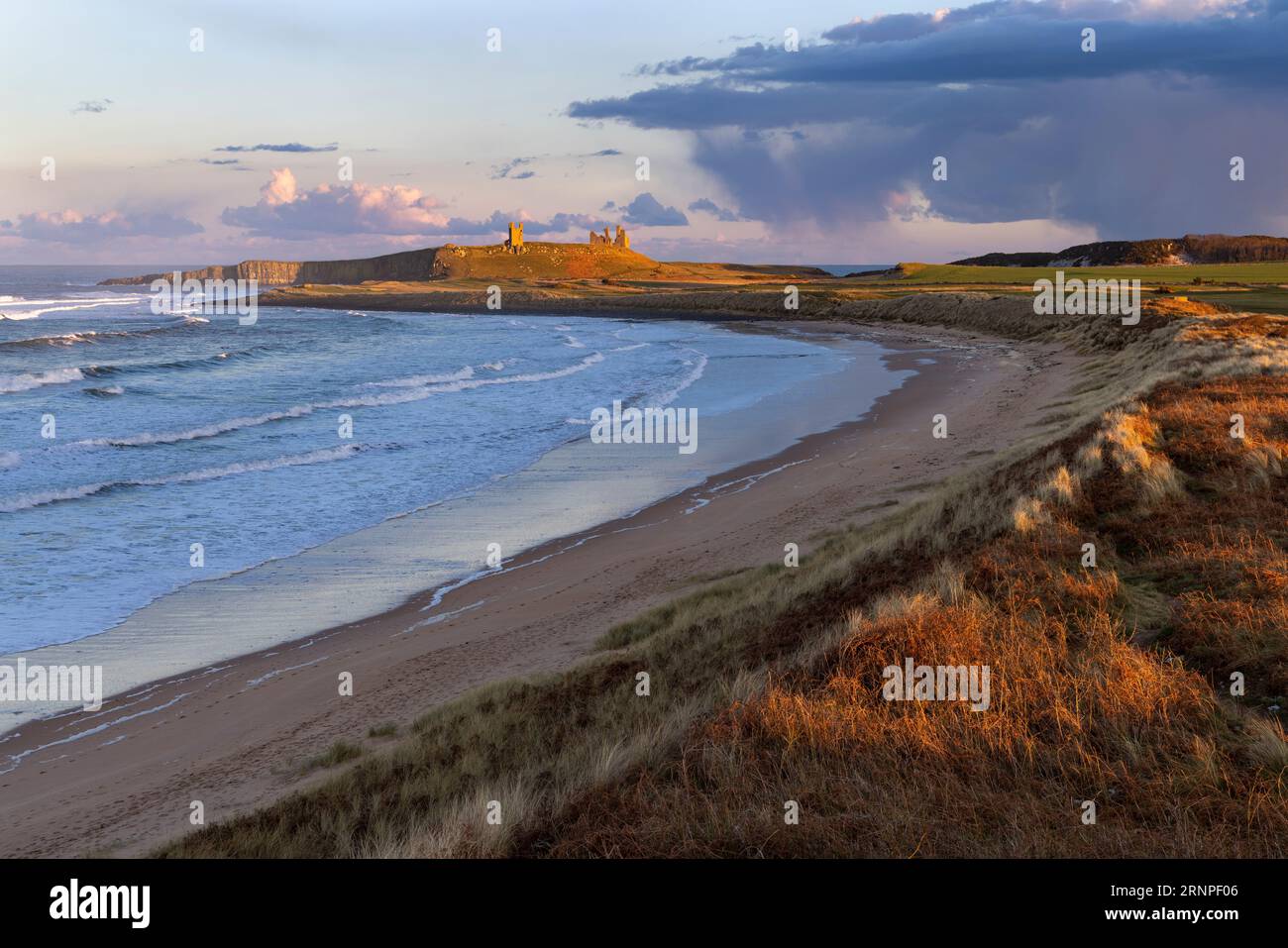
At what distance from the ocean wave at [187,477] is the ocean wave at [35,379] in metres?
21.8

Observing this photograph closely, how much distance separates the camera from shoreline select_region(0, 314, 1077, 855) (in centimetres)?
799

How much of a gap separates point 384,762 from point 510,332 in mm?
75539

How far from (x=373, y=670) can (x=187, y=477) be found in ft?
44.6

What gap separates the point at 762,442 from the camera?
26188 millimetres

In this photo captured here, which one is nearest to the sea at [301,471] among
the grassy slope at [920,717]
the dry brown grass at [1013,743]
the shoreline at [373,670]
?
the shoreline at [373,670]

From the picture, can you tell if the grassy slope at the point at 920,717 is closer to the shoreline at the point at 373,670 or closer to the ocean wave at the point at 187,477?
the shoreline at the point at 373,670

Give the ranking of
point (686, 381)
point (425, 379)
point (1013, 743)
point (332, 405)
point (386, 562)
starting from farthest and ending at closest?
point (425, 379), point (686, 381), point (332, 405), point (386, 562), point (1013, 743)

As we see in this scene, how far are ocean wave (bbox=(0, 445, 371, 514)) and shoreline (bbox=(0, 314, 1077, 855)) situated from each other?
33.7ft

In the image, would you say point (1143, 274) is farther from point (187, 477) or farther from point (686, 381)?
point (187, 477)

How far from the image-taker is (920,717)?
608 cm

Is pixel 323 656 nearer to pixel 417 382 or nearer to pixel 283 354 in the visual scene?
pixel 417 382

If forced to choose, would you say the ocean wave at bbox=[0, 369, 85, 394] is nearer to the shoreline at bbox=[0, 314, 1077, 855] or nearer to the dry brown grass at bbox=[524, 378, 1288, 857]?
the shoreline at bbox=[0, 314, 1077, 855]

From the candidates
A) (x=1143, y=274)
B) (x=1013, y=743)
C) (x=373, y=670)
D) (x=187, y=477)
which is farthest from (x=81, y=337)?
(x=1143, y=274)

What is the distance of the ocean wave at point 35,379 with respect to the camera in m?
40.2
